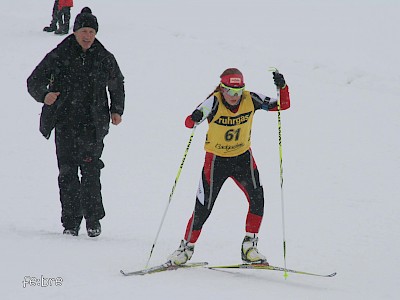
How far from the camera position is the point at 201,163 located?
10797mm

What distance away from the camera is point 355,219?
8422mm

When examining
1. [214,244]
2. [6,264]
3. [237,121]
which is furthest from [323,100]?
[6,264]

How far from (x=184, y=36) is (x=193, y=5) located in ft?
27.8

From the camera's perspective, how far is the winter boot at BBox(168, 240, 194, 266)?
5.69 metres

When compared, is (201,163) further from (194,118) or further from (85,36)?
(194,118)

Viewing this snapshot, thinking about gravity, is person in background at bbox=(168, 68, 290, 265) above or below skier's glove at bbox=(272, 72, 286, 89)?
below

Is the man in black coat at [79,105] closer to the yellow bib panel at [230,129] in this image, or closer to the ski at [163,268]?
the yellow bib panel at [230,129]

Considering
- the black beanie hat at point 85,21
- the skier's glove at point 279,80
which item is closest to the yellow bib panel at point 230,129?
the skier's glove at point 279,80

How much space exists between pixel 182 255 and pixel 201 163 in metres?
5.07

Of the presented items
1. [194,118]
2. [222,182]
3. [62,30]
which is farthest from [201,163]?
[62,30]

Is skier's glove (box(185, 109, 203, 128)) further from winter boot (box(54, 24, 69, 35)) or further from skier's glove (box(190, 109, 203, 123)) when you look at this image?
winter boot (box(54, 24, 69, 35))

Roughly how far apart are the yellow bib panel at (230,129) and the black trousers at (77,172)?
127 centimetres

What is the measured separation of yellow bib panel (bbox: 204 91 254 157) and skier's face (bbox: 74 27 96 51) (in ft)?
4.43

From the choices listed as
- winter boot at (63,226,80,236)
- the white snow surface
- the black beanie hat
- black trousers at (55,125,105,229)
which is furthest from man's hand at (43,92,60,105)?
winter boot at (63,226,80,236)
